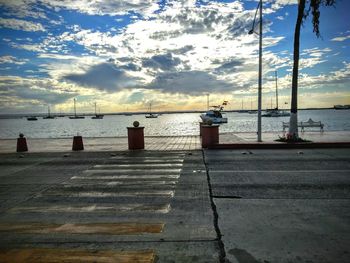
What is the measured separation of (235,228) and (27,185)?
20.9 feet

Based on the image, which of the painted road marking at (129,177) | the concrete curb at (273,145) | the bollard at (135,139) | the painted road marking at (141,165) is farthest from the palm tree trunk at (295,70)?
the painted road marking at (129,177)

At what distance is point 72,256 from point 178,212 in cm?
235

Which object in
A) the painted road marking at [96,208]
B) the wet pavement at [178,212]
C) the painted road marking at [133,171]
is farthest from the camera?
the painted road marking at [133,171]

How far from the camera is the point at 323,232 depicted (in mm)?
5051

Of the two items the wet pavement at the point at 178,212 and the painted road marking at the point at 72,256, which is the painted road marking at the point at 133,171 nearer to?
the wet pavement at the point at 178,212

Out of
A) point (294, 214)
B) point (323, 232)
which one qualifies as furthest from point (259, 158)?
point (323, 232)

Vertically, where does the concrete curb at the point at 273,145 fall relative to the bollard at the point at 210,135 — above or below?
below

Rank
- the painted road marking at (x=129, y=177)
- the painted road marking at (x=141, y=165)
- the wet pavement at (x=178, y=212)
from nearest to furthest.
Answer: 1. the wet pavement at (x=178, y=212)
2. the painted road marking at (x=129, y=177)
3. the painted road marking at (x=141, y=165)

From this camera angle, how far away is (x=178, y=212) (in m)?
6.19

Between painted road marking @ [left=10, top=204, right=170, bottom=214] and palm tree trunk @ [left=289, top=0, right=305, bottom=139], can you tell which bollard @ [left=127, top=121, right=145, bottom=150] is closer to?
palm tree trunk @ [left=289, top=0, right=305, bottom=139]

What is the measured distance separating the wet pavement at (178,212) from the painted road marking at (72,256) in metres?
0.01

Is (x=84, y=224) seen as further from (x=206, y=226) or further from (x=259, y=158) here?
(x=259, y=158)

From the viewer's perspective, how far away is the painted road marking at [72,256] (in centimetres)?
424

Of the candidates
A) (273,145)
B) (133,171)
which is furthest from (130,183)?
(273,145)
